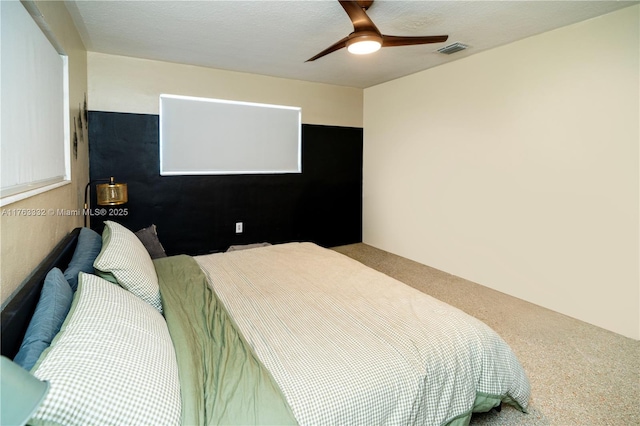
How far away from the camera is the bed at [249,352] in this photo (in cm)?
95

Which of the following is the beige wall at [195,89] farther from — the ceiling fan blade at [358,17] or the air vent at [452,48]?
the ceiling fan blade at [358,17]

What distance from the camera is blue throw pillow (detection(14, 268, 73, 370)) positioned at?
101 centimetres

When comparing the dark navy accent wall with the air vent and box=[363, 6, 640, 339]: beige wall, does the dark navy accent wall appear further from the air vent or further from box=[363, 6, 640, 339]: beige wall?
the air vent

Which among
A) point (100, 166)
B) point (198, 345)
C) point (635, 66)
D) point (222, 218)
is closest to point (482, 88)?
point (635, 66)

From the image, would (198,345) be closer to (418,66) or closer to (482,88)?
(482,88)

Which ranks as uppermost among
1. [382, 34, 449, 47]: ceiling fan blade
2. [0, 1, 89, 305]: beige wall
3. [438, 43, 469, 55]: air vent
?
[438, 43, 469, 55]: air vent

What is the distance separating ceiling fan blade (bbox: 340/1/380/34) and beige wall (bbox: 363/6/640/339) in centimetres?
Answer: 189

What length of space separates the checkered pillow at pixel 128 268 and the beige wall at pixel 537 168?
110 inches

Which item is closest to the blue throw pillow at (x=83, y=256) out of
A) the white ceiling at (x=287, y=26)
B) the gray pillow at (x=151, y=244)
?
the gray pillow at (x=151, y=244)

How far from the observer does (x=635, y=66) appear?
8.41 ft

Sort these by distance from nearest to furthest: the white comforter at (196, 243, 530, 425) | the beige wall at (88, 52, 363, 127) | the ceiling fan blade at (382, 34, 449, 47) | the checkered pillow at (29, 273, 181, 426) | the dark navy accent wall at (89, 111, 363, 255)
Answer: the checkered pillow at (29, 273, 181, 426), the white comforter at (196, 243, 530, 425), the ceiling fan blade at (382, 34, 449, 47), the beige wall at (88, 52, 363, 127), the dark navy accent wall at (89, 111, 363, 255)

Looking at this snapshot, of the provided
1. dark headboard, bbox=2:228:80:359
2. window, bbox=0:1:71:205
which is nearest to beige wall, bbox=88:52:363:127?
window, bbox=0:1:71:205

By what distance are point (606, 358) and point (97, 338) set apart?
3036 millimetres

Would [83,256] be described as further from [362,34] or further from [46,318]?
[362,34]
